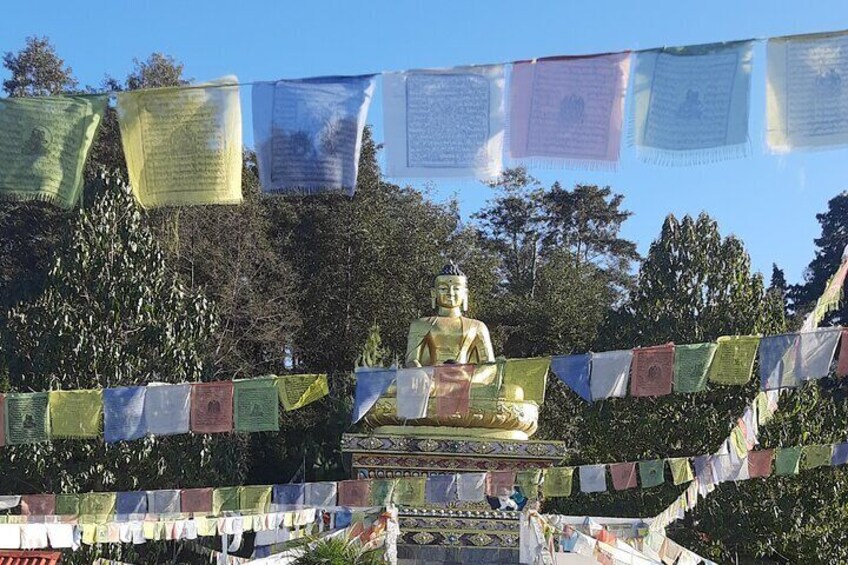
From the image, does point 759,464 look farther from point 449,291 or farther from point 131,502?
point 131,502

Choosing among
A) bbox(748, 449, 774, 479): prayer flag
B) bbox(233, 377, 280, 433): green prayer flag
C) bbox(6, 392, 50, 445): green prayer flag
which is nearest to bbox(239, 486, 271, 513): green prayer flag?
bbox(233, 377, 280, 433): green prayer flag

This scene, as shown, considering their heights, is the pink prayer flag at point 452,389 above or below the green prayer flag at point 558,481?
above

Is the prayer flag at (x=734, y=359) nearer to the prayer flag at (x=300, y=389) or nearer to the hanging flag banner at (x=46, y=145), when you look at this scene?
the prayer flag at (x=300, y=389)

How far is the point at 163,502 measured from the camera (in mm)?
13562

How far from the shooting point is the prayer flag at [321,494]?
13688mm

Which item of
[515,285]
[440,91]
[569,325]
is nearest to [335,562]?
[440,91]

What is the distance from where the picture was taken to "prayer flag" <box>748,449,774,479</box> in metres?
13.2

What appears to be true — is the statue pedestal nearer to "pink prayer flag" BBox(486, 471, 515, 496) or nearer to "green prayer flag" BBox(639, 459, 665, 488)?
"pink prayer flag" BBox(486, 471, 515, 496)

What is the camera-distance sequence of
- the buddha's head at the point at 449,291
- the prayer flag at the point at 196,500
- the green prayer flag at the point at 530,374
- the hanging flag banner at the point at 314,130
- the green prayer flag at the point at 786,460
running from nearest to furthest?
1. the hanging flag banner at the point at 314,130
2. the green prayer flag at the point at 530,374
3. the prayer flag at the point at 196,500
4. the green prayer flag at the point at 786,460
5. the buddha's head at the point at 449,291

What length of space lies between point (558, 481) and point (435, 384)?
299cm

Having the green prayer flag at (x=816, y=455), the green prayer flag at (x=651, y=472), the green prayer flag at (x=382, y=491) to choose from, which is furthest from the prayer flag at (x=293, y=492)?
the green prayer flag at (x=816, y=455)

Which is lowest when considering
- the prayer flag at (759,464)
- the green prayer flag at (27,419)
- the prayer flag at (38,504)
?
the prayer flag at (38,504)

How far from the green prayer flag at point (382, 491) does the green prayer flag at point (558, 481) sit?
191 centimetres

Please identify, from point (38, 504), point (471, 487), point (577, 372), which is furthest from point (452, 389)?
point (38, 504)
